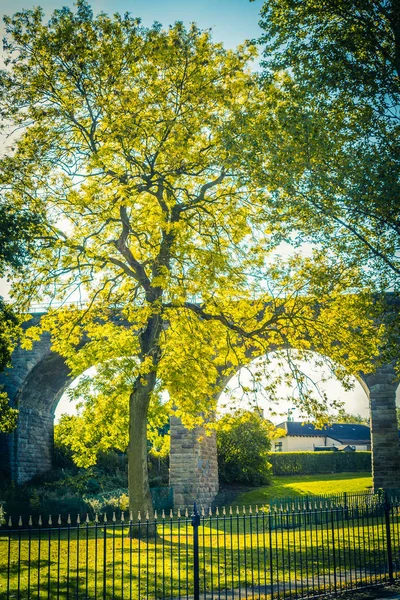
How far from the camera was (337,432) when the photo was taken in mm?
69000

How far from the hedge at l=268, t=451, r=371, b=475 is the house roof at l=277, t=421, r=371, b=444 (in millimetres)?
22464

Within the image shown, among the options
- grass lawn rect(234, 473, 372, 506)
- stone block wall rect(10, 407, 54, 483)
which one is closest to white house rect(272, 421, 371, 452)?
grass lawn rect(234, 473, 372, 506)

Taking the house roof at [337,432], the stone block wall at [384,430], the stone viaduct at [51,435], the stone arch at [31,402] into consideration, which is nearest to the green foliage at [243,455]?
the stone viaduct at [51,435]

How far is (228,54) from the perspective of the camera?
49.2 feet

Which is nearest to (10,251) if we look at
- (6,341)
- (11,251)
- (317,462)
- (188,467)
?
(11,251)

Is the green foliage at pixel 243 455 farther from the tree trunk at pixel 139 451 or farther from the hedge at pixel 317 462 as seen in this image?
the tree trunk at pixel 139 451

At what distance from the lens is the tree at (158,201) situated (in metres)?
13.8

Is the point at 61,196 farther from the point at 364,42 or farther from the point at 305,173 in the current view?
the point at 364,42

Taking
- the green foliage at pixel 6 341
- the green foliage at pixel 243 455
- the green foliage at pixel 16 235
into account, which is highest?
the green foliage at pixel 16 235

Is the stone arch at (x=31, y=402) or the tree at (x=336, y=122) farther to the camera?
the stone arch at (x=31, y=402)

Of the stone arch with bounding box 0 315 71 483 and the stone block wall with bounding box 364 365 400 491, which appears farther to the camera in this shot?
the stone arch with bounding box 0 315 71 483

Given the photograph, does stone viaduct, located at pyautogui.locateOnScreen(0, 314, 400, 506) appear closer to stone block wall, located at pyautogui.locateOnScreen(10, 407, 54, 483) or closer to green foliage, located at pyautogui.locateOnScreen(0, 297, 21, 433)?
stone block wall, located at pyautogui.locateOnScreen(10, 407, 54, 483)

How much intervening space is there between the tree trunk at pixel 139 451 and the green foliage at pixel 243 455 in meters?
12.7

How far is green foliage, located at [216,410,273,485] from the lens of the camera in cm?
2784
